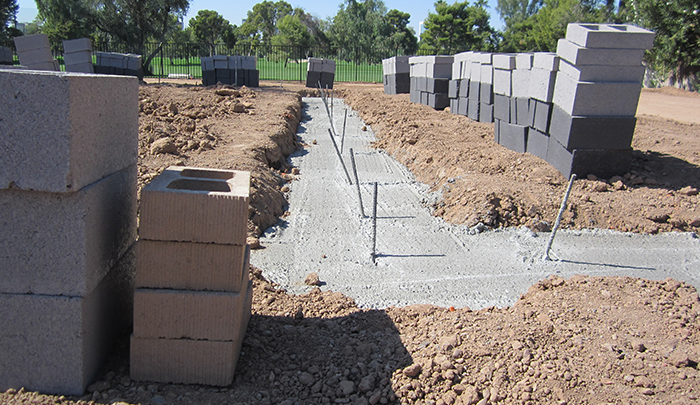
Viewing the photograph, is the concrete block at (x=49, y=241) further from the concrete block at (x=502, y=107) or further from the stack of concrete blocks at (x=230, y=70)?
the stack of concrete blocks at (x=230, y=70)

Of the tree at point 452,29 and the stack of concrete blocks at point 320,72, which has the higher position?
the tree at point 452,29

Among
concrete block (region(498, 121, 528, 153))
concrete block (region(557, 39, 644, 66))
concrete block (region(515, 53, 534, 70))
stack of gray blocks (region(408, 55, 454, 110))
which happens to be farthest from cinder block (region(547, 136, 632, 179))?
stack of gray blocks (region(408, 55, 454, 110))

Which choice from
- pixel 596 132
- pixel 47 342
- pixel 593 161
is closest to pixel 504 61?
pixel 596 132

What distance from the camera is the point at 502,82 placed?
10.6 metres

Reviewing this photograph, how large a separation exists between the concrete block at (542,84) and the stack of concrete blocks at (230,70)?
14894mm

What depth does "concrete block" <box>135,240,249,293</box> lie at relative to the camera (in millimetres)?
2881

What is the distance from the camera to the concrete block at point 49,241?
2.58 metres

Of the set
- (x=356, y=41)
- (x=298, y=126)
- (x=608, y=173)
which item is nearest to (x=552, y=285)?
(x=608, y=173)

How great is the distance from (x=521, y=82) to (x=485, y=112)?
2924mm

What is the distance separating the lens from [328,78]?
23047mm

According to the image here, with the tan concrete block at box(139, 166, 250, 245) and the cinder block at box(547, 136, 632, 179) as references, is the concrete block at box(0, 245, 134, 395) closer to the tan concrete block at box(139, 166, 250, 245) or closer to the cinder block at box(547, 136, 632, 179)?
the tan concrete block at box(139, 166, 250, 245)

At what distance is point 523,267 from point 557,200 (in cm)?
202

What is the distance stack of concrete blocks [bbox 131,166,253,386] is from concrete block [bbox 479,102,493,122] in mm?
10444

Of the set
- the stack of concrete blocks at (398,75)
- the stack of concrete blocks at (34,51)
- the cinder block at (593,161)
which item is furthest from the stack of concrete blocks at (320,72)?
the cinder block at (593,161)
